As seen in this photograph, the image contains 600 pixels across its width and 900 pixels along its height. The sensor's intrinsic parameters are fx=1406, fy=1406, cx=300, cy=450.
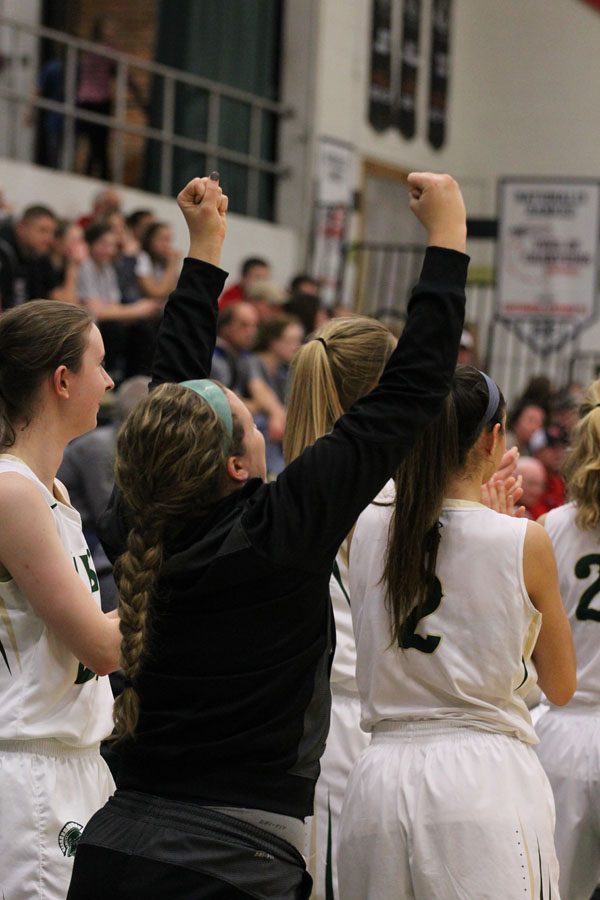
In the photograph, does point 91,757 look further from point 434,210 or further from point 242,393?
point 242,393

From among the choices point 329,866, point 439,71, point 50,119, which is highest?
point 439,71

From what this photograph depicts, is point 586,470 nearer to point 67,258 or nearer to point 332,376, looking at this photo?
point 332,376

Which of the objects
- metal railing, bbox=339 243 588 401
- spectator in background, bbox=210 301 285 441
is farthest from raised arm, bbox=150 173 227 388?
metal railing, bbox=339 243 588 401

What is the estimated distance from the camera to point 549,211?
1234cm

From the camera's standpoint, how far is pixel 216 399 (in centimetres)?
226

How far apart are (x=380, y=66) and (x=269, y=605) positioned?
14.7m

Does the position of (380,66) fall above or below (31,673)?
above

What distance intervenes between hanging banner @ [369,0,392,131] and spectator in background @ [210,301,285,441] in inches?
299

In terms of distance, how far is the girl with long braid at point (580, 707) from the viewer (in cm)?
356

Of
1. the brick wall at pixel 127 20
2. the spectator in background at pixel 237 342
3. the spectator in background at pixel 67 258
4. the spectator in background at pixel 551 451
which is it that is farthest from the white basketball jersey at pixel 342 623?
the brick wall at pixel 127 20

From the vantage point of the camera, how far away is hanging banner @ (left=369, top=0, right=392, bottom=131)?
52.0 ft

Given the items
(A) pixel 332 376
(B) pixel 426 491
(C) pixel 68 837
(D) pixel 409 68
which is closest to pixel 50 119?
(D) pixel 409 68

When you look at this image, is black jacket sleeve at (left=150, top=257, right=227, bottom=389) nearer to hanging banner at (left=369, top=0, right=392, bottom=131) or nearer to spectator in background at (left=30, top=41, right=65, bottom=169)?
spectator in background at (left=30, top=41, right=65, bottom=169)

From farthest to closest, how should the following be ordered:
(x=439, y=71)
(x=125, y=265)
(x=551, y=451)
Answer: (x=439, y=71) → (x=551, y=451) → (x=125, y=265)
